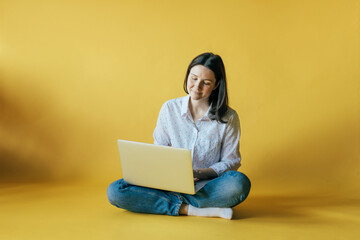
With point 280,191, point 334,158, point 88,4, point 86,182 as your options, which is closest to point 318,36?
point 334,158

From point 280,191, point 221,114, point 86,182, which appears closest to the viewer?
point 221,114

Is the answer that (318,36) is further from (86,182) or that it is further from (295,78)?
(86,182)

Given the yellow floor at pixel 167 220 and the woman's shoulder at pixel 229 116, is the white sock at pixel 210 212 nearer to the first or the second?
the yellow floor at pixel 167 220

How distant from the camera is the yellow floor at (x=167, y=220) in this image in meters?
1.94

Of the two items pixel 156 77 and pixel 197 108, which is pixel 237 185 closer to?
pixel 197 108

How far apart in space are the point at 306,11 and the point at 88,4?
5.09ft

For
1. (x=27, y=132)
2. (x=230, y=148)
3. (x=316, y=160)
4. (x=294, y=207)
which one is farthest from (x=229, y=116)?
(x=27, y=132)

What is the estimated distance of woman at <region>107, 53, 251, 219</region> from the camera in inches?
87.8

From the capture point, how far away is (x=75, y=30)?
11.3ft

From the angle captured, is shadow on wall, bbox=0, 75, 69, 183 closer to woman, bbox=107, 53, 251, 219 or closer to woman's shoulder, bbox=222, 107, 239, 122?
woman, bbox=107, 53, 251, 219

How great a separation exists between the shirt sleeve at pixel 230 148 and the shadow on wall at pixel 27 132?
1475mm

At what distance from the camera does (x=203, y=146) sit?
237 cm

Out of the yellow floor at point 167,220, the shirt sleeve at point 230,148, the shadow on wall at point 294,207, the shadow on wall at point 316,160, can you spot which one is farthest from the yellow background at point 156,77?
the shirt sleeve at point 230,148

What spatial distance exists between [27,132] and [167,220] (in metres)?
1.66
